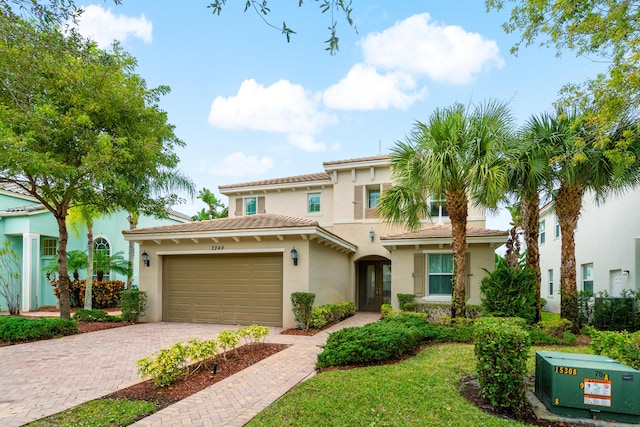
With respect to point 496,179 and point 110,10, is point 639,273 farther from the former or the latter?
point 110,10

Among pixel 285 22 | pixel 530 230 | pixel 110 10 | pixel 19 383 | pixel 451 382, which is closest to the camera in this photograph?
pixel 285 22

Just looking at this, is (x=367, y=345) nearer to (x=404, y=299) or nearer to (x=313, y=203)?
(x=404, y=299)

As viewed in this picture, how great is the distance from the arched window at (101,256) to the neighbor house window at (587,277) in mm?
22051

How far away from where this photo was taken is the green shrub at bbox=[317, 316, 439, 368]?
7.25 metres

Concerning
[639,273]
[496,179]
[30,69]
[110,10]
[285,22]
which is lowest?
[639,273]

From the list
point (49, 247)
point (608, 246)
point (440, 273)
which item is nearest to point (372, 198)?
point (440, 273)

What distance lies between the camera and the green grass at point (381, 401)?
15.1 ft

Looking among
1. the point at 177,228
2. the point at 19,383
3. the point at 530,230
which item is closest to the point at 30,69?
the point at 19,383

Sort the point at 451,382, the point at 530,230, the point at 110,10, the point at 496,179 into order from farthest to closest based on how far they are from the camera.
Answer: the point at 530,230 → the point at 496,179 → the point at 451,382 → the point at 110,10

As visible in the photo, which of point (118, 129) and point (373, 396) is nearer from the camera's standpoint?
point (373, 396)

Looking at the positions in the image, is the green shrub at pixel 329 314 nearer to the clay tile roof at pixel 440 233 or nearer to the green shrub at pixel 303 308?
the green shrub at pixel 303 308

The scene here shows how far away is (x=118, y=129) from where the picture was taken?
40.7 feet

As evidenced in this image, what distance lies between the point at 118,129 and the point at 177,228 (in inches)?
150

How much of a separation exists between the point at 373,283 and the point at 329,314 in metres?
5.76
